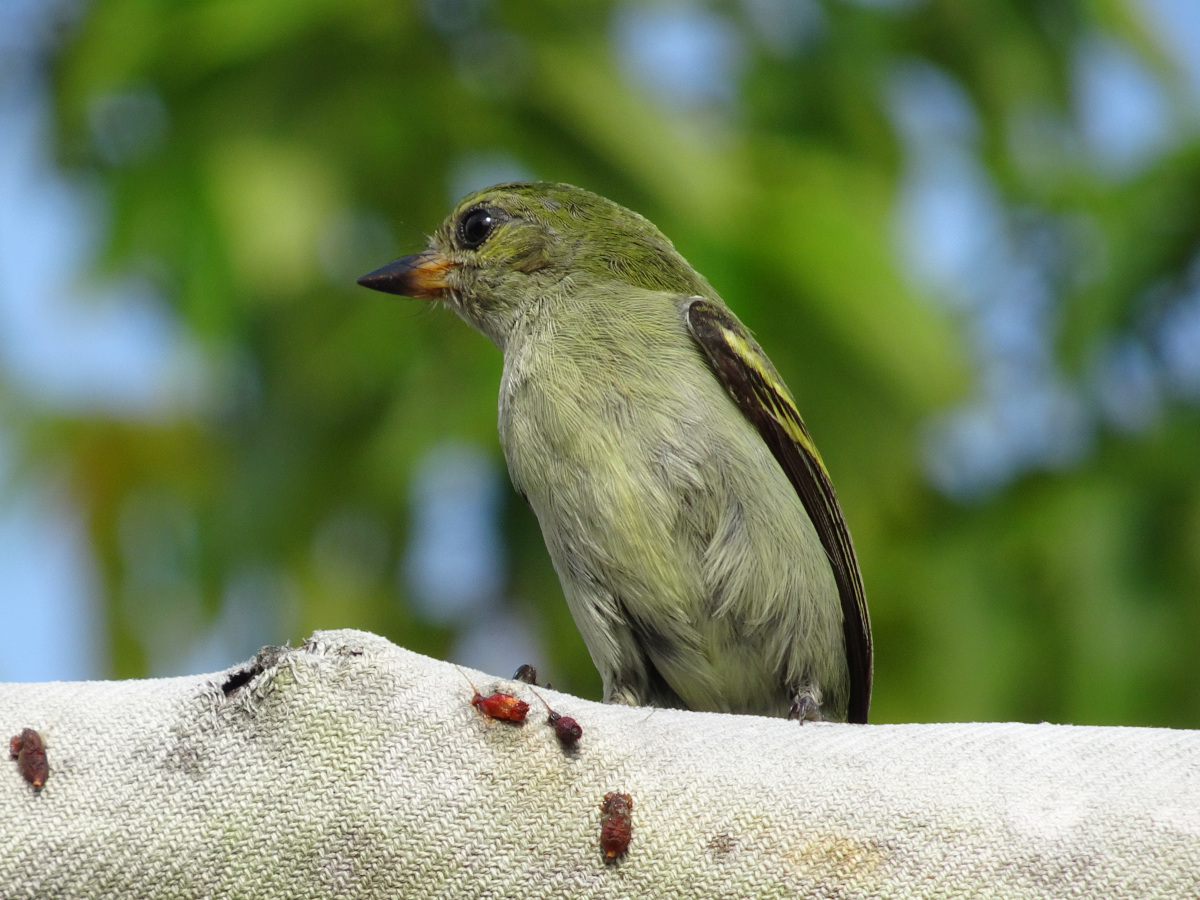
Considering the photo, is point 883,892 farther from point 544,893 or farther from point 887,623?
point 887,623

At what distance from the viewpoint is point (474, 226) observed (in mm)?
4578

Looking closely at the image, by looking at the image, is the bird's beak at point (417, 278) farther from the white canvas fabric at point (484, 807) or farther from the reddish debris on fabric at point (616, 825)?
the reddish debris on fabric at point (616, 825)

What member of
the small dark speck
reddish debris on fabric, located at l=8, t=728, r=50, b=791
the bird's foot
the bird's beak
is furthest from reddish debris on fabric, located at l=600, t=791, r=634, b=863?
the bird's beak

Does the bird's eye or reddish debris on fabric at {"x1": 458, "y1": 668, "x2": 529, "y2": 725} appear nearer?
reddish debris on fabric at {"x1": 458, "y1": 668, "x2": 529, "y2": 725}

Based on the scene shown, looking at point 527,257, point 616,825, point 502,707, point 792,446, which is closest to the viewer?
point 616,825

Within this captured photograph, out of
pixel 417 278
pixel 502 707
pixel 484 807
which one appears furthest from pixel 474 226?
pixel 484 807

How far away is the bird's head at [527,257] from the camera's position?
14.1 ft

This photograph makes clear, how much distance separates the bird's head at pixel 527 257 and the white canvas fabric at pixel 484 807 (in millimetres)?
2062

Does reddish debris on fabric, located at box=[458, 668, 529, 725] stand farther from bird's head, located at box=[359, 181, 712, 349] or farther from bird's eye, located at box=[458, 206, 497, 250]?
bird's eye, located at box=[458, 206, 497, 250]

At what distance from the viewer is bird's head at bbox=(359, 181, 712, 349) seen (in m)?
4.30

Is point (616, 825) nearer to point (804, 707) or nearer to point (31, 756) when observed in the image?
point (31, 756)

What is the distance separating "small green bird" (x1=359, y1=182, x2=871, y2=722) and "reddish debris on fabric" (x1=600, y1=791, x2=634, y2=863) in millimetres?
1237

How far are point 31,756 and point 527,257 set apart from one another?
2.53 m

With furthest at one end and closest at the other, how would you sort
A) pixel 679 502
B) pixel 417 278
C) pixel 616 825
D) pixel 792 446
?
pixel 417 278, pixel 792 446, pixel 679 502, pixel 616 825
